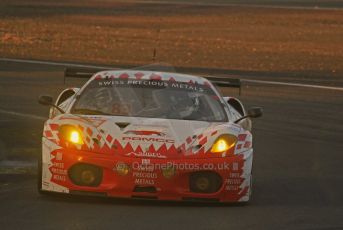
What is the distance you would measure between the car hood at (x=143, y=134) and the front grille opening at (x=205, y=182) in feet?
0.61

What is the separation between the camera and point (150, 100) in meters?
11.9

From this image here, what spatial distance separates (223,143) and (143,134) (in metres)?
0.68

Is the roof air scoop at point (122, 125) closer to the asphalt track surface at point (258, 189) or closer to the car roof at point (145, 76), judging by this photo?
the asphalt track surface at point (258, 189)

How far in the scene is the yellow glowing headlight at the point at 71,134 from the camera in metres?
10.6

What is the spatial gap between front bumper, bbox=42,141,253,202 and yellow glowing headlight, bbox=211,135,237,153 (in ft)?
0.37

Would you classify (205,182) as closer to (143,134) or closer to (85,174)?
(143,134)

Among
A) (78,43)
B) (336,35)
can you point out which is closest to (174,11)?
(336,35)

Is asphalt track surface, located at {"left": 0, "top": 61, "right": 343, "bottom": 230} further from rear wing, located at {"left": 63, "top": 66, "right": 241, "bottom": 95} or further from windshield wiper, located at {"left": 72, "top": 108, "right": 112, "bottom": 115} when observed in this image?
rear wing, located at {"left": 63, "top": 66, "right": 241, "bottom": 95}

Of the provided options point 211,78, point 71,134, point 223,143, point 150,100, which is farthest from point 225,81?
point 71,134

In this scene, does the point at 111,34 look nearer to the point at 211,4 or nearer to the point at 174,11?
the point at 174,11

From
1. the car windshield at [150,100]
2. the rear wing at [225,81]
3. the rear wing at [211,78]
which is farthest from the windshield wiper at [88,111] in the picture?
→ the rear wing at [225,81]

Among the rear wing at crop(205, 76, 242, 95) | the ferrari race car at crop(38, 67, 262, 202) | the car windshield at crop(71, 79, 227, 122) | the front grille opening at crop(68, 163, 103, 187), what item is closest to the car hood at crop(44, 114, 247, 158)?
the ferrari race car at crop(38, 67, 262, 202)

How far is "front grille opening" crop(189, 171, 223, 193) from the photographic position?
1050 centimetres

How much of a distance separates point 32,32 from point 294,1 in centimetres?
2576
